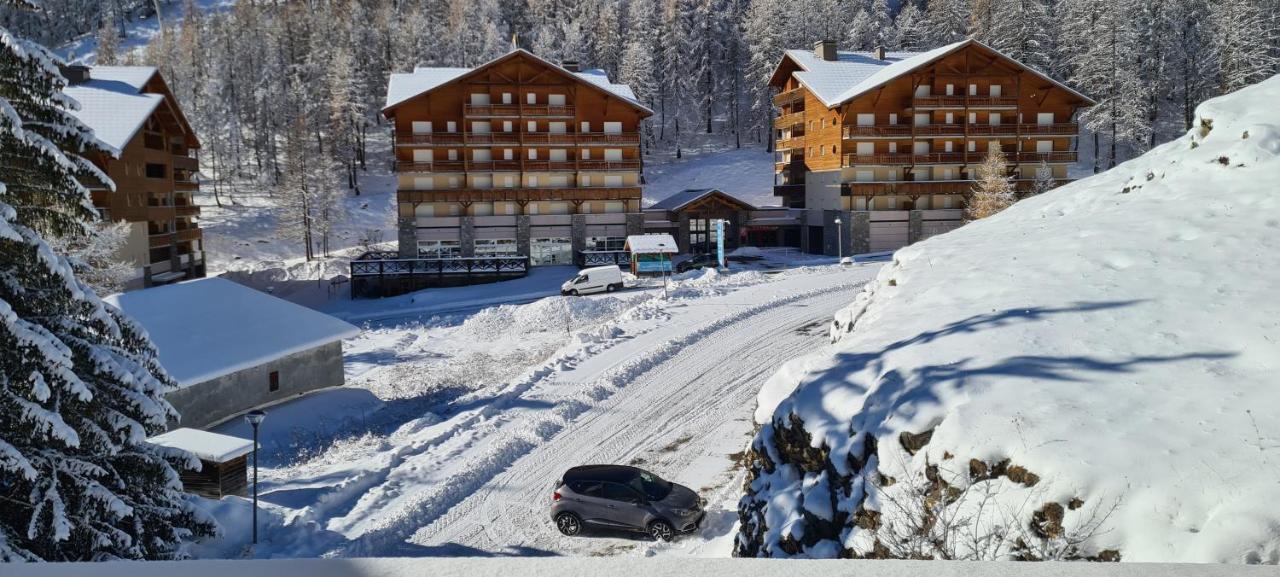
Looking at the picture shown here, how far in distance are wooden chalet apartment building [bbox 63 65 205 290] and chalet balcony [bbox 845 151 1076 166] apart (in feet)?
142

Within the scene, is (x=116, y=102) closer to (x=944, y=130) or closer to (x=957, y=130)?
(x=944, y=130)

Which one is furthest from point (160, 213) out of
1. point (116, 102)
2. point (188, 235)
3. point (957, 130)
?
point (957, 130)

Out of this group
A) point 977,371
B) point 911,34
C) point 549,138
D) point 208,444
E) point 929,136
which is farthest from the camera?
point 911,34

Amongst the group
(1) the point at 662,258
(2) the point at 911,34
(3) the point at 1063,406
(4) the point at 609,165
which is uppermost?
(2) the point at 911,34

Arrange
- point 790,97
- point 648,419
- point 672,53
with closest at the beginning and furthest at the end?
point 648,419, point 790,97, point 672,53

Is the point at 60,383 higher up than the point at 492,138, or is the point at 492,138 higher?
the point at 492,138

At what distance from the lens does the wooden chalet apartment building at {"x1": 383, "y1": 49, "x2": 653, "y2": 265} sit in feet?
173

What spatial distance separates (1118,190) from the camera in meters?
20.6

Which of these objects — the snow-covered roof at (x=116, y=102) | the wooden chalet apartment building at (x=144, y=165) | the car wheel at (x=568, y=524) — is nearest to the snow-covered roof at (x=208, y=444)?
the car wheel at (x=568, y=524)

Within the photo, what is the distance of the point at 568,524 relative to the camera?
15305 mm

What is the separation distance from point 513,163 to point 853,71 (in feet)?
84.0

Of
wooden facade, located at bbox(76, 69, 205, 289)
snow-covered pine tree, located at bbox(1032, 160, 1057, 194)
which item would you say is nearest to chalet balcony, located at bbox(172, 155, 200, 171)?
wooden facade, located at bbox(76, 69, 205, 289)

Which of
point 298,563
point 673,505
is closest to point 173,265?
point 673,505

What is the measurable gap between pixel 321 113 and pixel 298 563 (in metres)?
81.1
